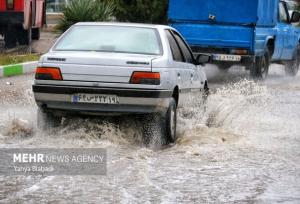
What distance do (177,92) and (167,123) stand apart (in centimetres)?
58

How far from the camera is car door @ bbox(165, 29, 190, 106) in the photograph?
29.7ft

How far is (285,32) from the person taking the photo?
815 inches

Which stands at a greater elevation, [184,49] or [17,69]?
[184,49]

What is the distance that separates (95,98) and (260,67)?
11098 mm

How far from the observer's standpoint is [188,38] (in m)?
18.0

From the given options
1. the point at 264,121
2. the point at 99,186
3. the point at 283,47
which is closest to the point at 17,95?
the point at 264,121

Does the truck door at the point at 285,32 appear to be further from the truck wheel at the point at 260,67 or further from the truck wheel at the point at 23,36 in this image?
the truck wheel at the point at 23,36

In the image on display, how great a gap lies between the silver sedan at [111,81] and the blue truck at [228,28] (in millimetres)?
8846

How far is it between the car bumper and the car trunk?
126mm

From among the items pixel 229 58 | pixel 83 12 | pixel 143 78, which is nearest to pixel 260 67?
pixel 229 58

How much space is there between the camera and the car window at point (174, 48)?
30.9 ft

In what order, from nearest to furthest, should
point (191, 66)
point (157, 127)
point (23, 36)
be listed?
point (157, 127)
point (191, 66)
point (23, 36)

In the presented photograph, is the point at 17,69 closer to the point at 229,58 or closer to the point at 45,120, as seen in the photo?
the point at 229,58

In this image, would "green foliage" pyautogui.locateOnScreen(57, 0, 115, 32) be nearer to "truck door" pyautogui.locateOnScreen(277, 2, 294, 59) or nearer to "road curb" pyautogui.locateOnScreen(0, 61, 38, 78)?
"road curb" pyautogui.locateOnScreen(0, 61, 38, 78)
